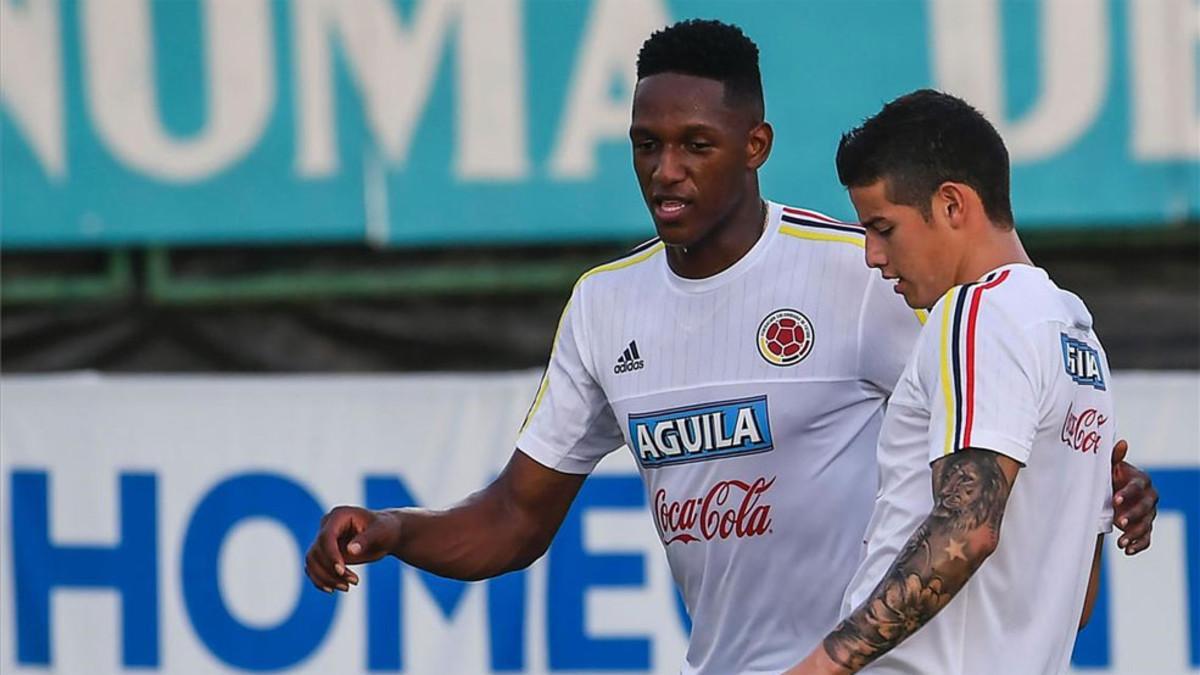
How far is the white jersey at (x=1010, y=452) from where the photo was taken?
9.22 feet

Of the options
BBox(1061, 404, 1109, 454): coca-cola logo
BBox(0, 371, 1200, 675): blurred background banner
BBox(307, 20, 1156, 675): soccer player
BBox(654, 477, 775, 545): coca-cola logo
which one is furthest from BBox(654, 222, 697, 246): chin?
BBox(0, 371, 1200, 675): blurred background banner

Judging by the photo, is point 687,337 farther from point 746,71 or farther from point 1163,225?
point 1163,225

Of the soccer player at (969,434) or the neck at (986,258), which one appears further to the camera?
the neck at (986,258)

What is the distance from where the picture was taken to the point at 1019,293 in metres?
2.88

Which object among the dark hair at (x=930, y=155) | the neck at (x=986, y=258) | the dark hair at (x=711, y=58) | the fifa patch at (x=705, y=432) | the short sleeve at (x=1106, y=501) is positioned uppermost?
the dark hair at (x=711, y=58)

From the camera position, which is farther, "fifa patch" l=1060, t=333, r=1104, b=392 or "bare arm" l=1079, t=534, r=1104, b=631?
"bare arm" l=1079, t=534, r=1104, b=631

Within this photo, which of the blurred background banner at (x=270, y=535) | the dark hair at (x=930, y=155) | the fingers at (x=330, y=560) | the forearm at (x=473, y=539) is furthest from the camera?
the blurred background banner at (x=270, y=535)

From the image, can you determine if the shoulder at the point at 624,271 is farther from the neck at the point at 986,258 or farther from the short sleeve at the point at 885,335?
the neck at the point at 986,258

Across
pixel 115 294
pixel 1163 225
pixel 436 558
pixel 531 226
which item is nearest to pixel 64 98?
pixel 115 294

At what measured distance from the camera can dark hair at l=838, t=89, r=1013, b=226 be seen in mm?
2990

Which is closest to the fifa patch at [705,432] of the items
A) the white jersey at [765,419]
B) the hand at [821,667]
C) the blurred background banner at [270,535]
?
the white jersey at [765,419]

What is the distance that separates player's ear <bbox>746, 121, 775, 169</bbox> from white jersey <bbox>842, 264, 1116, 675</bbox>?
0.73 meters

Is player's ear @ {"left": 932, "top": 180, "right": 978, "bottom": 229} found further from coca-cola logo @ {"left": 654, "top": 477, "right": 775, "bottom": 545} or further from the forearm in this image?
the forearm

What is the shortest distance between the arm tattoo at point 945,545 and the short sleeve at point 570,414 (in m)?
1.10
